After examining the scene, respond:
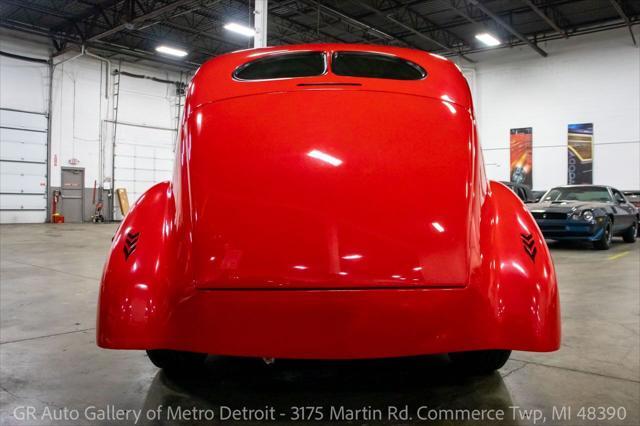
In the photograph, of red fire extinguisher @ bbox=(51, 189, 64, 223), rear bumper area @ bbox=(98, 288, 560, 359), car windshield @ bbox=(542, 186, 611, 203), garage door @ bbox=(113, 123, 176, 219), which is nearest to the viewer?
rear bumper area @ bbox=(98, 288, 560, 359)

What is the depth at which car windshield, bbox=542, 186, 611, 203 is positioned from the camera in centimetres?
930

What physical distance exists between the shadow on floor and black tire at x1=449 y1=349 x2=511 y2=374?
41 millimetres

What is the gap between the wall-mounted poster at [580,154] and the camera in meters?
16.9

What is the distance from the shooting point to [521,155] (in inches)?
718

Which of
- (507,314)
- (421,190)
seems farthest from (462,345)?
(421,190)

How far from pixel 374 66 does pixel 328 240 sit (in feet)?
3.08

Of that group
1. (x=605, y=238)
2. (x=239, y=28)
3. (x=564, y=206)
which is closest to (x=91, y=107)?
(x=239, y=28)

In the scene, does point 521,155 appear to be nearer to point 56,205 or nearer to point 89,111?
point 89,111

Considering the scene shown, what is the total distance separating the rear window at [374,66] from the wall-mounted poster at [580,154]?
55.8 feet

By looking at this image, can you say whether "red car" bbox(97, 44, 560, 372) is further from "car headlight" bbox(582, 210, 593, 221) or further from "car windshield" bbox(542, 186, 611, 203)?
"car windshield" bbox(542, 186, 611, 203)

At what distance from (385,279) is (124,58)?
20661mm

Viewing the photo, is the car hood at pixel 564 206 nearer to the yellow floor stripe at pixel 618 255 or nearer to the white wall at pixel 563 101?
the yellow floor stripe at pixel 618 255

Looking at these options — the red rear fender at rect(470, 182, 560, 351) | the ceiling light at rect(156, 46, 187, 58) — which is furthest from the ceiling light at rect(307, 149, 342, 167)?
the ceiling light at rect(156, 46, 187, 58)

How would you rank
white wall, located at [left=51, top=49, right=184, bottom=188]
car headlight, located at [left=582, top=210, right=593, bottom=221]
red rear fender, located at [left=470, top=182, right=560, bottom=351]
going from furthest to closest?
white wall, located at [left=51, top=49, right=184, bottom=188] → car headlight, located at [left=582, top=210, right=593, bottom=221] → red rear fender, located at [left=470, top=182, right=560, bottom=351]
